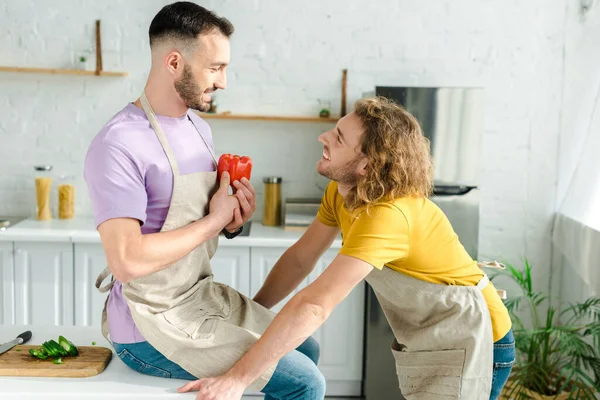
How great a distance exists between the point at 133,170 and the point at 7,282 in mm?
2239

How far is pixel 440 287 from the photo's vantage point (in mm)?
2154

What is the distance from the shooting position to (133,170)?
1887 millimetres

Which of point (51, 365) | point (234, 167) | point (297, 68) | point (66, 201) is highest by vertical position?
point (297, 68)

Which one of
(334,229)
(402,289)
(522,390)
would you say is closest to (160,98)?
(334,229)

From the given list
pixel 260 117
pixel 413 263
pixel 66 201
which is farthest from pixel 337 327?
pixel 413 263

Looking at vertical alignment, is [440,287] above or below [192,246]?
below

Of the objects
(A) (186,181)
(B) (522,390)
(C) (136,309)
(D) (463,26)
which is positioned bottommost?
(B) (522,390)

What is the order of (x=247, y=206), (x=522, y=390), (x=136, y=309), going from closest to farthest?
(x=136, y=309) → (x=247, y=206) → (x=522, y=390)

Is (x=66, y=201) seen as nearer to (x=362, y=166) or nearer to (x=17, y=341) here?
(x=17, y=341)

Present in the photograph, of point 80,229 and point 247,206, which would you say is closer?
point 247,206

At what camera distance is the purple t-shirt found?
6.05 feet

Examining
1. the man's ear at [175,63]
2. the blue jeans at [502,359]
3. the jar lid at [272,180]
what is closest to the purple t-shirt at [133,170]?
the man's ear at [175,63]

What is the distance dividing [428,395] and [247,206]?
0.78 meters

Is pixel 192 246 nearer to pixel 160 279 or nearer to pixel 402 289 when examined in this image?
pixel 160 279
